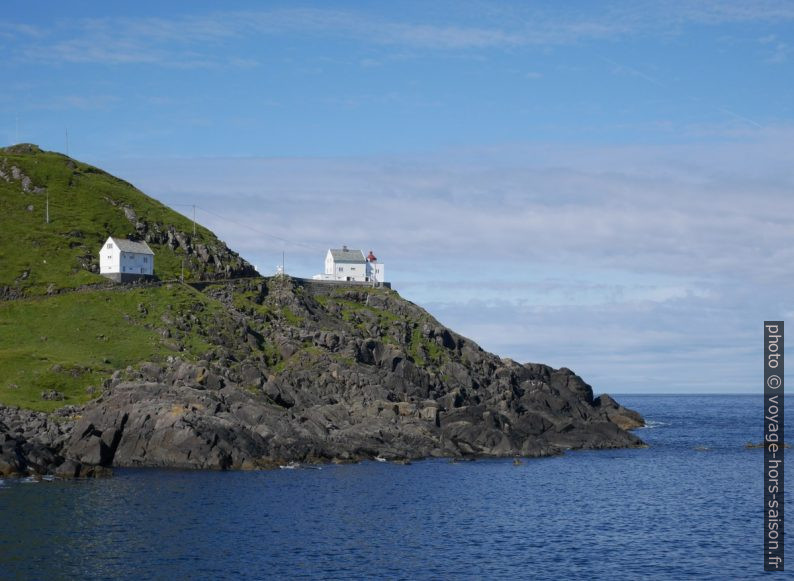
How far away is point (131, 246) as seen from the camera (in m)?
166

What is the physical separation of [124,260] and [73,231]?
19089mm

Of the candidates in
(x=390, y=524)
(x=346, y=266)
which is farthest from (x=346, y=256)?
(x=390, y=524)

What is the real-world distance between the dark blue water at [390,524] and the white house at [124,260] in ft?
206

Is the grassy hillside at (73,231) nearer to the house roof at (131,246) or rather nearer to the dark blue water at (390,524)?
the house roof at (131,246)

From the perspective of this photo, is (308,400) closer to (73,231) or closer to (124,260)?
→ (124,260)

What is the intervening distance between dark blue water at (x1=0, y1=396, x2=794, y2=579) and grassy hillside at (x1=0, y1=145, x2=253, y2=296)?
6604 cm

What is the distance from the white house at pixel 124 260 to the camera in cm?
16238

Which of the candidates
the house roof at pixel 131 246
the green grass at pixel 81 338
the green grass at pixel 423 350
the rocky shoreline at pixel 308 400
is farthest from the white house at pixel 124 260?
the green grass at pixel 423 350

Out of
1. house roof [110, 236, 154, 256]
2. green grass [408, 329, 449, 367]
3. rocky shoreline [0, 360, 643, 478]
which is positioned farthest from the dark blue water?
house roof [110, 236, 154, 256]

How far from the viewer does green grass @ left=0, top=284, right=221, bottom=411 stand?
414 ft

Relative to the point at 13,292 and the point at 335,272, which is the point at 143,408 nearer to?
the point at 13,292

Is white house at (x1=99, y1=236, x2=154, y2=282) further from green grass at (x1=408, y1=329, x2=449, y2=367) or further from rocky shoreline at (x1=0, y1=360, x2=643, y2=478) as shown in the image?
green grass at (x1=408, y1=329, x2=449, y2=367)

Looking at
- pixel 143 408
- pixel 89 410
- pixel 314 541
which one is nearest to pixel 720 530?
pixel 314 541

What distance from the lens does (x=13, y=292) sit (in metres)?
154
